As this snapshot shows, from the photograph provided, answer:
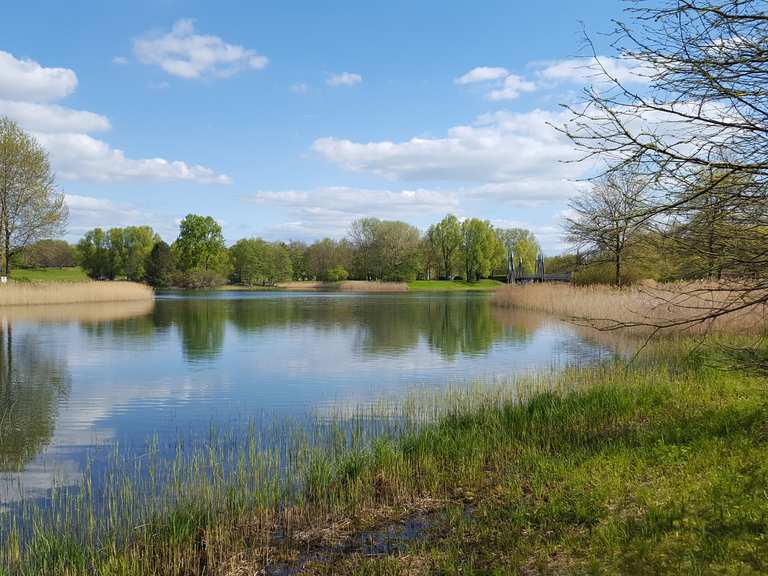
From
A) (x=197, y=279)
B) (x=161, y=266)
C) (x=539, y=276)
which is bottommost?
(x=197, y=279)

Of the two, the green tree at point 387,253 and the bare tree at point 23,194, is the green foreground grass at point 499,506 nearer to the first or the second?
the bare tree at point 23,194

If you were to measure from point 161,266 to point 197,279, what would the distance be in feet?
19.0

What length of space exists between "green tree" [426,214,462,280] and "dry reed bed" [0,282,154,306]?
198ft

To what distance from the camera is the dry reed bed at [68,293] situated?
37938 millimetres

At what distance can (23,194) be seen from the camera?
4053 cm

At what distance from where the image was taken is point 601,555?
4453 mm

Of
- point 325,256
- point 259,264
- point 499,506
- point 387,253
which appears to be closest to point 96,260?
point 259,264

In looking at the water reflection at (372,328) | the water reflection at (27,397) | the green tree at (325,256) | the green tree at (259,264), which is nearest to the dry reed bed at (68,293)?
the water reflection at (372,328)

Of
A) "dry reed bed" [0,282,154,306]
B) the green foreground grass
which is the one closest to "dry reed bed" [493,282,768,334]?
the green foreground grass

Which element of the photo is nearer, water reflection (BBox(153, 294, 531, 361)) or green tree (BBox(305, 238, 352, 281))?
water reflection (BBox(153, 294, 531, 361))

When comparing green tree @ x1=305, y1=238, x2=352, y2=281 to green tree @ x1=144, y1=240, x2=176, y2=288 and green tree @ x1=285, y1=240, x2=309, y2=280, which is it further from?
green tree @ x1=144, y1=240, x2=176, y2=288

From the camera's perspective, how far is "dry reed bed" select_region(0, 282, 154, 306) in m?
37.9

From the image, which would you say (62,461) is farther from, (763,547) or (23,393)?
(763,547)

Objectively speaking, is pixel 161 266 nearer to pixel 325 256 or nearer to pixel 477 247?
pixel 325 256
